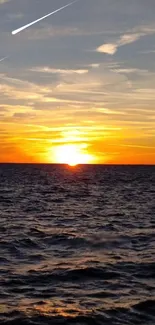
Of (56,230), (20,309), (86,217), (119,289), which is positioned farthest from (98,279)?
(86,217)

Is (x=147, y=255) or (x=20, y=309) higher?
(x=147, y=255)

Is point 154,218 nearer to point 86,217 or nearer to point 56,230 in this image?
point 86,217

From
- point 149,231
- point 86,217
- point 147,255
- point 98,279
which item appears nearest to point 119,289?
point 98,279

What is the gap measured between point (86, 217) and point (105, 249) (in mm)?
13254

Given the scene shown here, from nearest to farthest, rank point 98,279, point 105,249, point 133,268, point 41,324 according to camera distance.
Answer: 1. point 41,324
2. point 98,279
3. point 133,268
4. point 105,249

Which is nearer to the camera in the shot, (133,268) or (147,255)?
(133,268)

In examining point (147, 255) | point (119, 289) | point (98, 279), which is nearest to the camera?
point (119, 289)

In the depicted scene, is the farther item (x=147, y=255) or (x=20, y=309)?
(x=147, y=255)

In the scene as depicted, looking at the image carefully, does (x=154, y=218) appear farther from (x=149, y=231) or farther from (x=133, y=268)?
(x=133, y=268)

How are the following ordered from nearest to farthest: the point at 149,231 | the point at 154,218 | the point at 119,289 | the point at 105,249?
the point at 119,289
the point at 105,249
the point at 149,231
the point at 154,218

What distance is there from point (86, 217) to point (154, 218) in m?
5.65

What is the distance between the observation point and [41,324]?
12398mm

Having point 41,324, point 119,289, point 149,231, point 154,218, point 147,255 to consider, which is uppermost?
point 154,218

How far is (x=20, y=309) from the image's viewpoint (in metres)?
13.5
